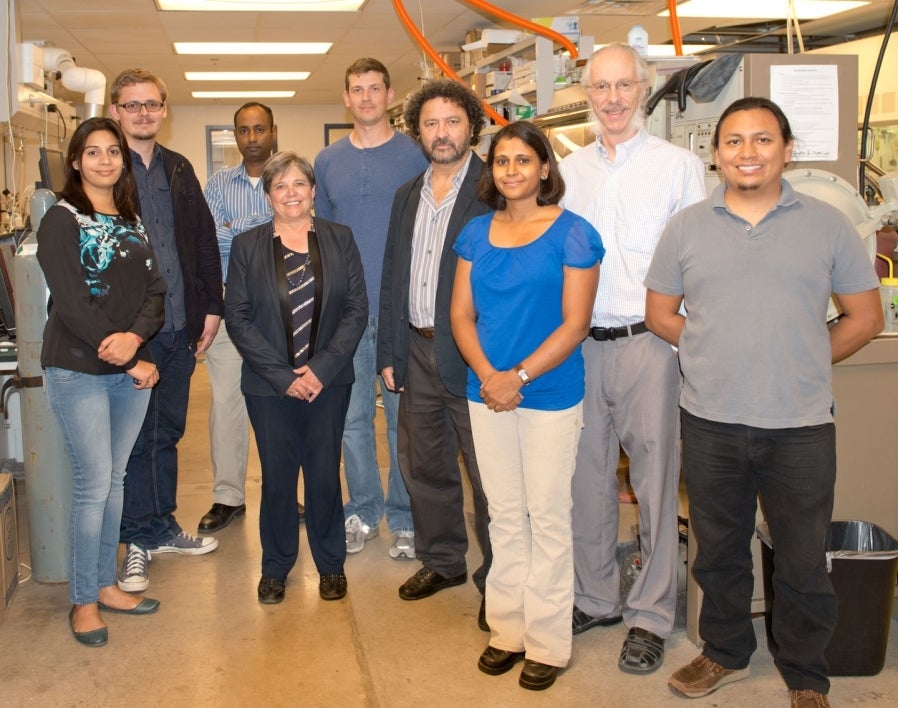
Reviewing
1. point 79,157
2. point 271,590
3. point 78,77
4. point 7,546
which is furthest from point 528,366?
point 78,77

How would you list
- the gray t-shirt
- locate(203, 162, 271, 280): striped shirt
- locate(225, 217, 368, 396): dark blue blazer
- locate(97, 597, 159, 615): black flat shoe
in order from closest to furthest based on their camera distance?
the gray t-shirt < locate(225, 217, 368, 396): dark blue blazer < locate(97, 597, 159, 615): black flat shoe < locate(203, 162, 271, 280): striped shirt

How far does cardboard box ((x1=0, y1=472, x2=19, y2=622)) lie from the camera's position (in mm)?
3168

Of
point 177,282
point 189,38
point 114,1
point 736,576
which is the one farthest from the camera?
point 189,38

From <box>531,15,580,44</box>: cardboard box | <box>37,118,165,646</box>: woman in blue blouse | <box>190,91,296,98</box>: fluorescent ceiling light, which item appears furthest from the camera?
<box>190,91,296,98</box>: fluorescent ceiling light

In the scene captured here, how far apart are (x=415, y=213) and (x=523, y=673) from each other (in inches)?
58.1

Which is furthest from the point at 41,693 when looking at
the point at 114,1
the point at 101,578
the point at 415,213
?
the point at 114,1

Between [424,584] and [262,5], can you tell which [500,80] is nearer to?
[262,5]

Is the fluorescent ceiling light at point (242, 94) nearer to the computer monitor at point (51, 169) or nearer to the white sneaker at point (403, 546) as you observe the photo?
the computer monitor at point (51, 169)

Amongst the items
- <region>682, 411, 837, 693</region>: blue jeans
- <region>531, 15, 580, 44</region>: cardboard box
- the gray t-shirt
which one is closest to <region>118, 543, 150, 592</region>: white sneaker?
<region>682, 411, 837, 693</region>: blue jeans

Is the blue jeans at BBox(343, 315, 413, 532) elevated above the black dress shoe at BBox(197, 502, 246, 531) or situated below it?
above

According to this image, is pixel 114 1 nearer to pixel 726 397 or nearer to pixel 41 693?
pixel 41 693

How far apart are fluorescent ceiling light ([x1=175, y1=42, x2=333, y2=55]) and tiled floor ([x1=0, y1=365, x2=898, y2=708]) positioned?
286 inches

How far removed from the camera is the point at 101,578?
3078mm

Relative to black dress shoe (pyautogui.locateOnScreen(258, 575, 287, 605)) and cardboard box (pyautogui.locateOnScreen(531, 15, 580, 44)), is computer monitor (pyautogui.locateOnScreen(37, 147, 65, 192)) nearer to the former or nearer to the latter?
black dress shoe (pyautogui.locateOnScreen(258, 575, 287, 605))
